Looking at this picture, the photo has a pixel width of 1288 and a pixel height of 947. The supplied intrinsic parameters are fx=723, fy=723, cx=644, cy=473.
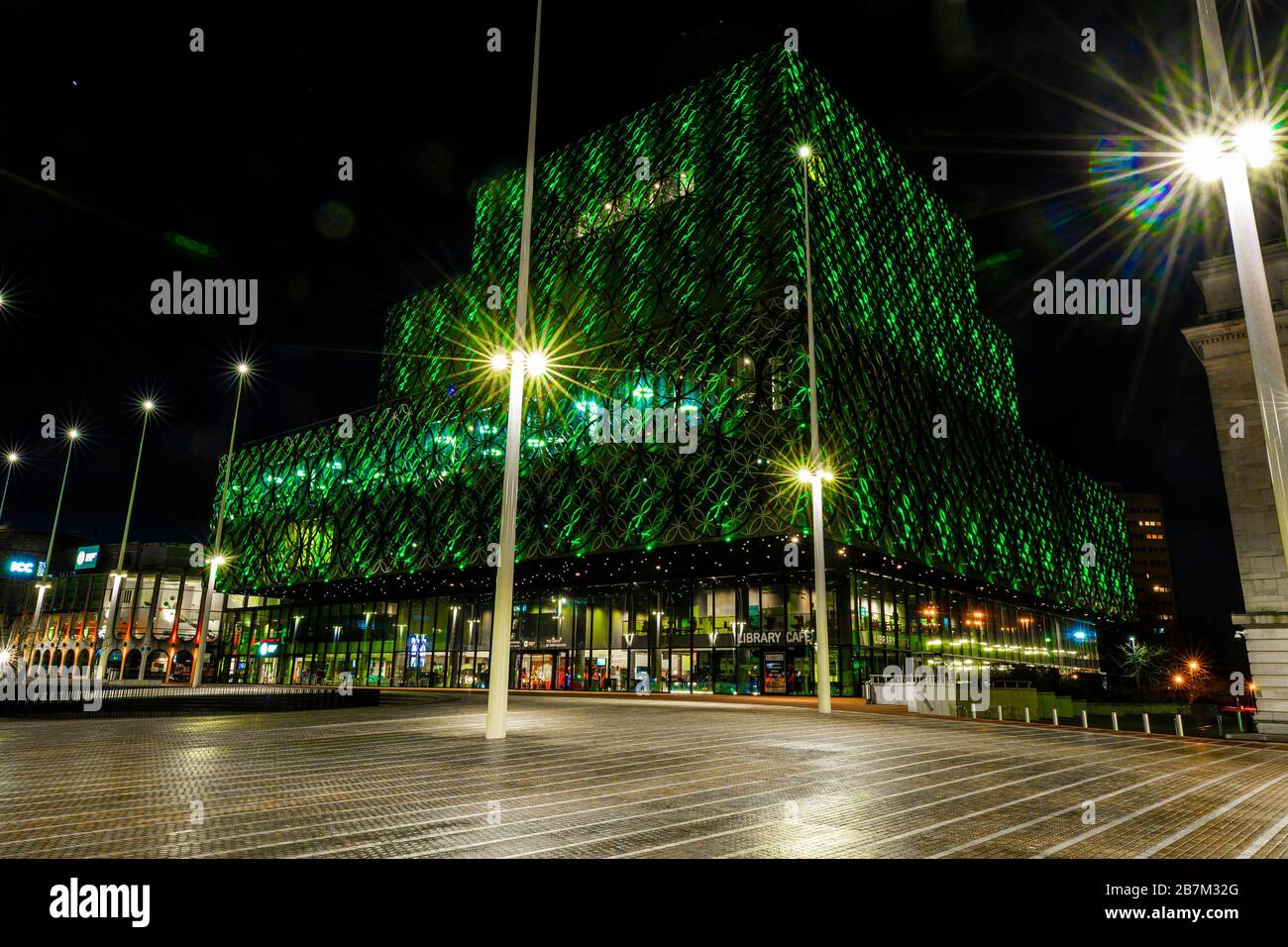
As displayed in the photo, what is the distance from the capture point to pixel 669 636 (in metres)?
44.7

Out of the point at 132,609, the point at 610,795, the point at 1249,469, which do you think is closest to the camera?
the point at 610,795

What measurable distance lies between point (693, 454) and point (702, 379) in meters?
4.26

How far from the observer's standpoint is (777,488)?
118 ft

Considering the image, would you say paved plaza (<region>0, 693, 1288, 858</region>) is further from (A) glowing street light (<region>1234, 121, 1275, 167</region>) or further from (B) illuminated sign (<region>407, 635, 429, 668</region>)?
(B) illuminated sign (<region>407, 635, 429, 668</region>)

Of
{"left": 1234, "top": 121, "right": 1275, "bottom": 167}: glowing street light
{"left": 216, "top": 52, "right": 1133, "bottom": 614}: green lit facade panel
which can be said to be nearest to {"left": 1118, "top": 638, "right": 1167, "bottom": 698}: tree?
{"left": 216, "top": 52, "right": 1133, "bottom": 614}: green lit facade panel

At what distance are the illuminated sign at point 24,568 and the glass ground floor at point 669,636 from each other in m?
35.2

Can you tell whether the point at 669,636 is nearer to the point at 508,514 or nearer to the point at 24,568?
the point at 508,514

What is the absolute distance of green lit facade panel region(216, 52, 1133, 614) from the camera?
128 ft

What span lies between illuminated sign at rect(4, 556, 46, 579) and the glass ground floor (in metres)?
35.2

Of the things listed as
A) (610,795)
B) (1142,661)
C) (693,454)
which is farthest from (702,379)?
(1142,661)

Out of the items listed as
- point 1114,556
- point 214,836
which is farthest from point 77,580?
point 1114,556

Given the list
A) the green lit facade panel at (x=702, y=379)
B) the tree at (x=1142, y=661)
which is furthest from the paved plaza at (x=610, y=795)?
the tree at (x=1142, y=661)

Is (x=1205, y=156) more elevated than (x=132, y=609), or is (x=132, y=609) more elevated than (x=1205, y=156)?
(x=1205, y=156)

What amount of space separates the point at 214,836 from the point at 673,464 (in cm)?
3509
